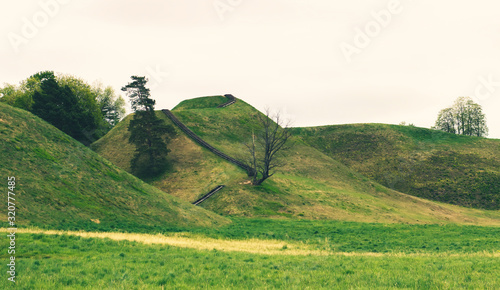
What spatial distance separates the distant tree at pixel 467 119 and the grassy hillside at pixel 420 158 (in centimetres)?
2025

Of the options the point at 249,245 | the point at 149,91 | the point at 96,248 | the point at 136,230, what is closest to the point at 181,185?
the point at 149,91

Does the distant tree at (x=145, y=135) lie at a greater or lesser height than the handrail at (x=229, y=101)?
lesser

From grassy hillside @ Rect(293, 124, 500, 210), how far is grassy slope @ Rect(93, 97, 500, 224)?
41.0 feet

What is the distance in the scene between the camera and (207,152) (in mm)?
69875

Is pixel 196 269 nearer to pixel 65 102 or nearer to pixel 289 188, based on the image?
pixel 289 188

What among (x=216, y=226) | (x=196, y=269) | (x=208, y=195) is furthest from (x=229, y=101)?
(x=196, y=269)

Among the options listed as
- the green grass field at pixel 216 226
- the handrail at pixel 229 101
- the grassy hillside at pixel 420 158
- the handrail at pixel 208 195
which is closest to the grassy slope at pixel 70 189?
the green grass field at pixel 216 226

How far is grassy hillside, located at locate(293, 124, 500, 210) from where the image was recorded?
80.5 meters

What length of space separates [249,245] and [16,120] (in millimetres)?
29189

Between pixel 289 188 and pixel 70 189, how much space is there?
36737mm

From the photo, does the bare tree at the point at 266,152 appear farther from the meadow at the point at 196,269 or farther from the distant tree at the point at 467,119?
the distant tree at the point at 467,119

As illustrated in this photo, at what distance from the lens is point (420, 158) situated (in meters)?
94.8

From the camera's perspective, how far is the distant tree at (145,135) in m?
64.1

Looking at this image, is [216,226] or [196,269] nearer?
[196,269]
